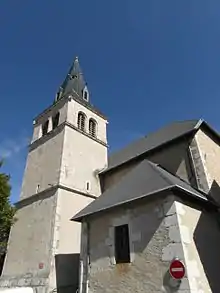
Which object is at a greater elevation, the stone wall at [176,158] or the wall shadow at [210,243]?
the stone wall at [176,158]

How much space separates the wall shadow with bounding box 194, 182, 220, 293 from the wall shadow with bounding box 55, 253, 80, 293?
596 centimetres

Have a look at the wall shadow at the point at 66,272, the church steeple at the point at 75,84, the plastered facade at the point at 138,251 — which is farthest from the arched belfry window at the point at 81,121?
the plastered facade at the point at 138,251

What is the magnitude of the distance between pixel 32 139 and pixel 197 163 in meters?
11.4

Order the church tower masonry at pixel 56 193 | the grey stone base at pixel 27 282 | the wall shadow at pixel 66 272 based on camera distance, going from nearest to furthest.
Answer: the grey stone base at pixel 27 282 < the wall shadow at pixel 66 272 < the church tower masonry at pixel 56 193

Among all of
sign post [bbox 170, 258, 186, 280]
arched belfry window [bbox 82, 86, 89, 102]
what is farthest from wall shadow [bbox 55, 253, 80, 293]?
arched belfry window [bbox 82, 86, 89, 102]

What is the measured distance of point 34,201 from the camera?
12.8m

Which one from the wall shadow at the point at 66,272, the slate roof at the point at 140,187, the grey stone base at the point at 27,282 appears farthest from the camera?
the wall shadow at the point at 66,272

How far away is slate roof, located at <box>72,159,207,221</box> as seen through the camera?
7187mm

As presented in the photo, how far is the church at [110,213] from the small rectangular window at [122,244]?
3cm

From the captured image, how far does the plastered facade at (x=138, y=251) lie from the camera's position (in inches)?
246

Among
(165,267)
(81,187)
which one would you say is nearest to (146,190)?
(165,267)

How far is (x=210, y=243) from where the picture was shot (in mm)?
7242

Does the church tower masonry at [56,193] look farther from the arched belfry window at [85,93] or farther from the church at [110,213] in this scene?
the arched belfry window at [85,93]

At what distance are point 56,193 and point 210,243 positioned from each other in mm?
7053
